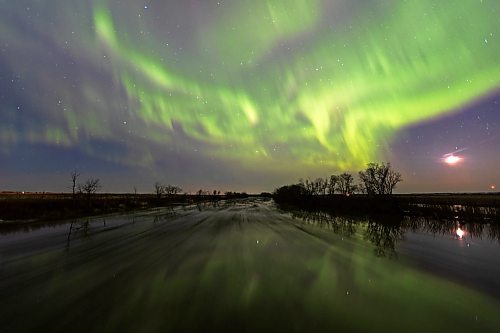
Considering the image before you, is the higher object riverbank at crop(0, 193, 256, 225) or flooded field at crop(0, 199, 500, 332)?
riverbank at crop(0, 193, 256, 225)

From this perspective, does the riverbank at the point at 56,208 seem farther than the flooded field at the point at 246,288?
Yes

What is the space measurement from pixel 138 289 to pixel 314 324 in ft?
15.7

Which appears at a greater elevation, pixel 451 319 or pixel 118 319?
pixel 118 319

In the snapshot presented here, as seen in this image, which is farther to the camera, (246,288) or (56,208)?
(56,208)

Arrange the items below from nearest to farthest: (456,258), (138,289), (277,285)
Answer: (138,289) → (277,285) → (456,258)

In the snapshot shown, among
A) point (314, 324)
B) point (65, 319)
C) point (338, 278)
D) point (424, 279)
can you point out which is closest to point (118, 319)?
point (65, 319)

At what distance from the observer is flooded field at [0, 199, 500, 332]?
6.45 meters

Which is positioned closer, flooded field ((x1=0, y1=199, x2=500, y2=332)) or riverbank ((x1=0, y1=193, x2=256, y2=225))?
flooded field ((x1=0, y1=199, x2=500, y2=332))

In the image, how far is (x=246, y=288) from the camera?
28.9ft

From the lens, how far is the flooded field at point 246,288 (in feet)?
21.2

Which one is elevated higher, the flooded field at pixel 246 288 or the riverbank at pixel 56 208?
the riverbank at pixel 56 208

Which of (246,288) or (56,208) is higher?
(56,208)

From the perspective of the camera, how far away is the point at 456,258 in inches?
560

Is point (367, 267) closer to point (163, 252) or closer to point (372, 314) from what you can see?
point (372, 314)
